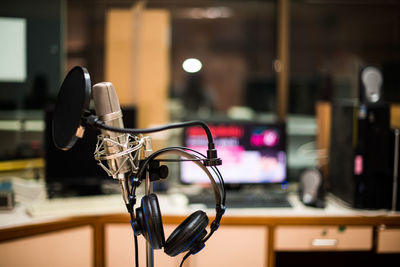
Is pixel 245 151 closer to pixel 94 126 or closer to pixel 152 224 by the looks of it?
pixel 152 224

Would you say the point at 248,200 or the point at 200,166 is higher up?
the point at 200,166

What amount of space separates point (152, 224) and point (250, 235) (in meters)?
1.19

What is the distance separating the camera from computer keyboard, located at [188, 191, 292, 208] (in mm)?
2117

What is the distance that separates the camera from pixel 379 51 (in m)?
3.29

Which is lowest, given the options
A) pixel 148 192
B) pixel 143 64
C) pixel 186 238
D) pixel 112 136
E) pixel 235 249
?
pixel 235 249

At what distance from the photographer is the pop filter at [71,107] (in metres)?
0.90

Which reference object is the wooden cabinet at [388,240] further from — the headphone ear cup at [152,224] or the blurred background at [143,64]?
the headphone ear cup at [152,224]

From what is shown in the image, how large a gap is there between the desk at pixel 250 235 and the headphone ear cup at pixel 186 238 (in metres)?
1.00

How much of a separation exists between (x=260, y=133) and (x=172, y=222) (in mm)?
779

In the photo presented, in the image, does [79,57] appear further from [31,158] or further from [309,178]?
[309,178]

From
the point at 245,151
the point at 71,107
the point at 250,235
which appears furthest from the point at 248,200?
the point at 71,107

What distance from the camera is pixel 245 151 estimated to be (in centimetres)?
236

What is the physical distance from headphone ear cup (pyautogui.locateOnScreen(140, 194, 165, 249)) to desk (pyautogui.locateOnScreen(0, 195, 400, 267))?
3.36ft

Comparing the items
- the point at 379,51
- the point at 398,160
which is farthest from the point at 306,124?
the point at 379,51
